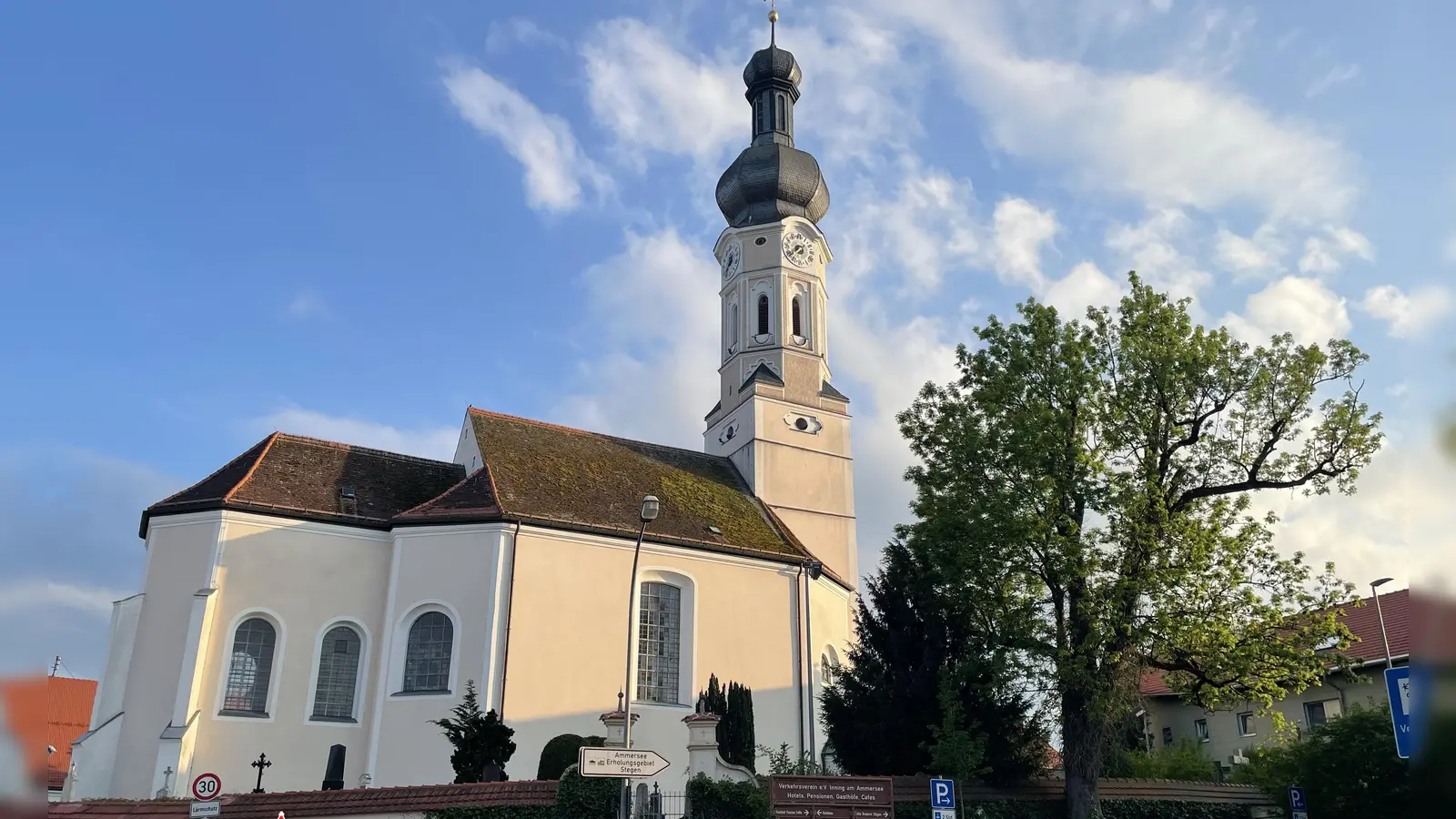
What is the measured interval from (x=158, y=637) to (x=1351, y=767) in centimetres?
2517

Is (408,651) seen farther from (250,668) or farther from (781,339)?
(781,339)

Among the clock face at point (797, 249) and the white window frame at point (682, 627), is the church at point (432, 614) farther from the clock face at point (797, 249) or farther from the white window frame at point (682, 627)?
the clock face at point (797, 249)

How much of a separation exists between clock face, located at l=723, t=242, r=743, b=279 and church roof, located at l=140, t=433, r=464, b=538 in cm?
1407

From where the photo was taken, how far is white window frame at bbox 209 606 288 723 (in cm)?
2338

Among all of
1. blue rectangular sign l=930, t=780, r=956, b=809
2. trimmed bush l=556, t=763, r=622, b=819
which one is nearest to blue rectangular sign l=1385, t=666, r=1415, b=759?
blue rectangular sign l=930, t=780, r=956, b=809

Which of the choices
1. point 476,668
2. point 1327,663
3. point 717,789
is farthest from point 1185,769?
point 476,668

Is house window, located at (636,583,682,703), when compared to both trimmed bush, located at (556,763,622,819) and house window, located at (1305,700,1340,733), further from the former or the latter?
house window, located at (1305,700,1340,733)

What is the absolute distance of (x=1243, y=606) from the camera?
20469 mm

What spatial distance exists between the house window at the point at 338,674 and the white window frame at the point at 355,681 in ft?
0.22

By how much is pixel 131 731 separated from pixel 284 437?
830cm

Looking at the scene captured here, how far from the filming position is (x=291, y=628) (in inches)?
970

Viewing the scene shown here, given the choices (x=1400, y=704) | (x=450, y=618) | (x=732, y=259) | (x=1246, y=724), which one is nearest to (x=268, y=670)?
(x=450, y=618)

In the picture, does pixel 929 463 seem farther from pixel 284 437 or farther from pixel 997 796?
pixel 284 437

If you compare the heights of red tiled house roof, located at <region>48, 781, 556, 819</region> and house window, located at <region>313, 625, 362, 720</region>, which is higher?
house window, located at <region>313, 625, 362, 720</region>
